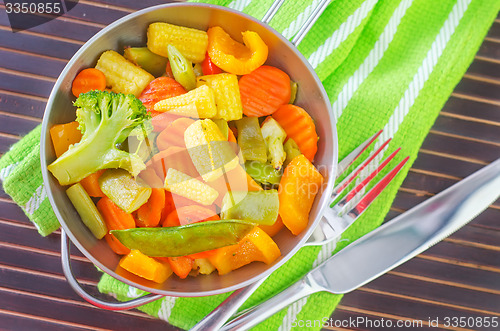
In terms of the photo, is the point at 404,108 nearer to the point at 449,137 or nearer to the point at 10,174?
the point at 449,137

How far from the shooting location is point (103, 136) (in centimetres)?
97

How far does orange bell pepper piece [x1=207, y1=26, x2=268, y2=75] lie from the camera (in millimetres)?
1065

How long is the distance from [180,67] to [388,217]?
0.81 metres

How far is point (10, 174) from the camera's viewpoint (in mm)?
1228

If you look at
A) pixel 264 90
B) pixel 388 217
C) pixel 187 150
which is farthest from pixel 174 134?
pixel 388 217

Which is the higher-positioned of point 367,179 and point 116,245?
point 367,179

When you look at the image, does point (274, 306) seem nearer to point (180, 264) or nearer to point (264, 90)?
point (180, 264)

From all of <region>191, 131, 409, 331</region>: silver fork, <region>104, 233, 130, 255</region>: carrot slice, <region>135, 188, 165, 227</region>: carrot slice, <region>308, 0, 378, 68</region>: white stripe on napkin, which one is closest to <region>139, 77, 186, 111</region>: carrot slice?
<region>135, 188, 165, 227</region>: carrot slice

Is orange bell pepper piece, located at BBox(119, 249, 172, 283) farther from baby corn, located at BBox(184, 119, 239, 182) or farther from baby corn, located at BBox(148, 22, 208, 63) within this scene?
baby corn, located at BBox(148, 22, 208, 63)

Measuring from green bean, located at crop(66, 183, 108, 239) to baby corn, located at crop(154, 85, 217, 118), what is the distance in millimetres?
269

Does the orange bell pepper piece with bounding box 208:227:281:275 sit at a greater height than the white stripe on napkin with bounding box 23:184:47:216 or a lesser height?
greater

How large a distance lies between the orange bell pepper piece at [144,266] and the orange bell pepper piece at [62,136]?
0.30m
